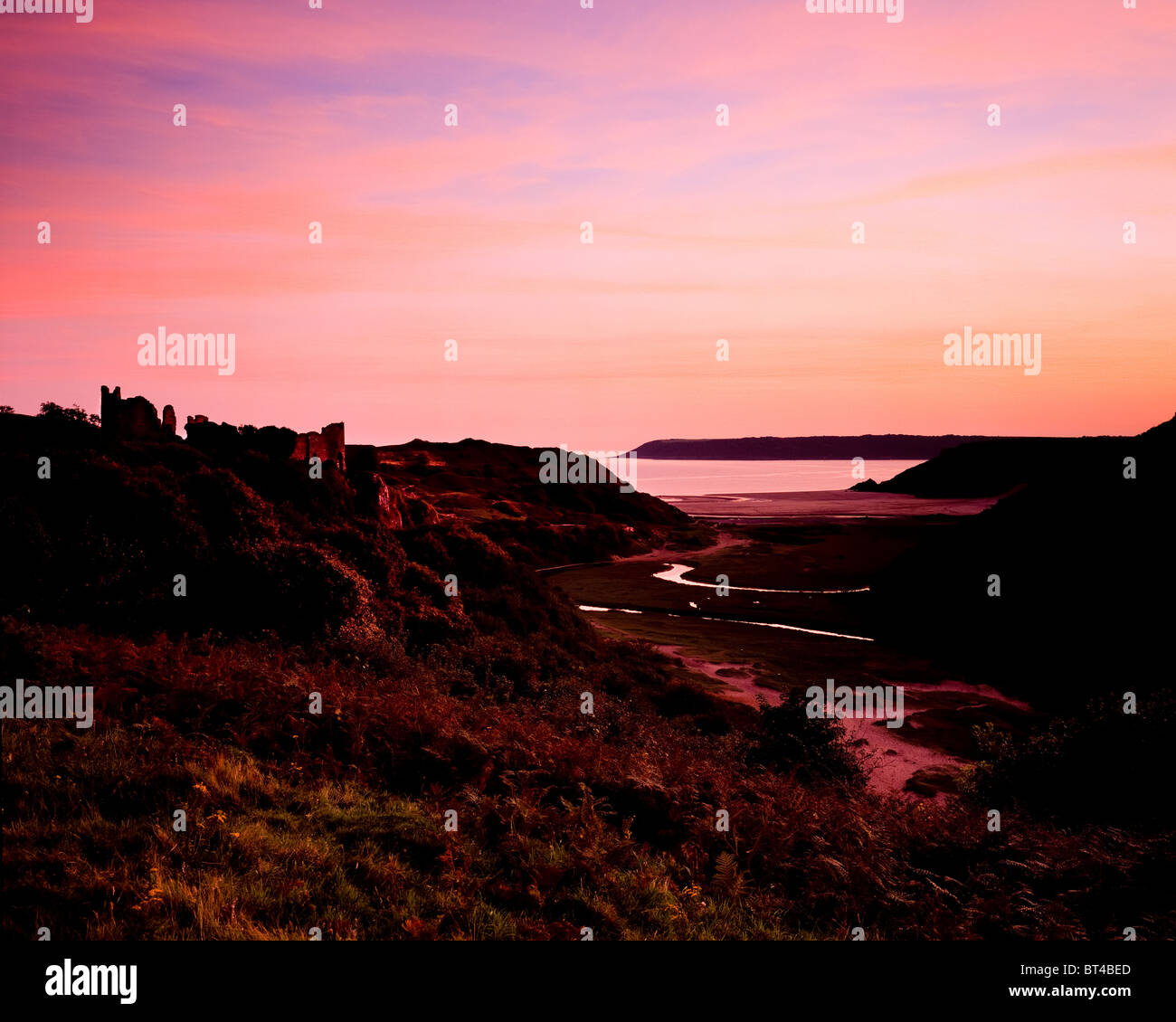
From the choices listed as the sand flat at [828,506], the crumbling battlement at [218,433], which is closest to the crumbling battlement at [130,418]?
the crumbling battlement at [218,433]

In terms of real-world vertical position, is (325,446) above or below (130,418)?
below

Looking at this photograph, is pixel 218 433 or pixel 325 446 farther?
pixel 325 446

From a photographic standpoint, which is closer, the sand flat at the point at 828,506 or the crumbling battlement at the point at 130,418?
the crumbling battlement at the point at 130,418

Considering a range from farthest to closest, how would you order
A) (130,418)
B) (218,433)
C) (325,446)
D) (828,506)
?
(828,506)
(325,446)
(218,433)
(130,418)

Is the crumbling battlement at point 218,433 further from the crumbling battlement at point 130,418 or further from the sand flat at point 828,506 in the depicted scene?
the sand flat at point 828,506

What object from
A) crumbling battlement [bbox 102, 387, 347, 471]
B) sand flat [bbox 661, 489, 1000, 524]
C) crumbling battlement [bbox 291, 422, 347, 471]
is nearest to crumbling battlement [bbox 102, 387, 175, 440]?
crumbling battlement [bbox 102, 387, 347, 471]

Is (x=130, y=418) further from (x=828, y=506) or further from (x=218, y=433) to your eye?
(x=828, y=506)

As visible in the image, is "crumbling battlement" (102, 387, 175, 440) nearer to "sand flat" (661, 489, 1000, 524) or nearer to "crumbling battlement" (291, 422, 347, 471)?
"crumbling battlement" (291, 422, 347, 471)

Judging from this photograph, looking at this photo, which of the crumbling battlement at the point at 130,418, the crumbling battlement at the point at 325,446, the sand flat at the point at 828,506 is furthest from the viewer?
the sand flat at the point at 828,506

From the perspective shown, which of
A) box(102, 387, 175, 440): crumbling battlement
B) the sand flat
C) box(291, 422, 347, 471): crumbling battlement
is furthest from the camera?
the sand flat

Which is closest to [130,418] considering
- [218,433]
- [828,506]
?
[218,433]

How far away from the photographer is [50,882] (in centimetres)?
600

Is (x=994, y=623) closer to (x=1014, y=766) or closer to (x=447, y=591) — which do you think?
(x=1014, y=766)
